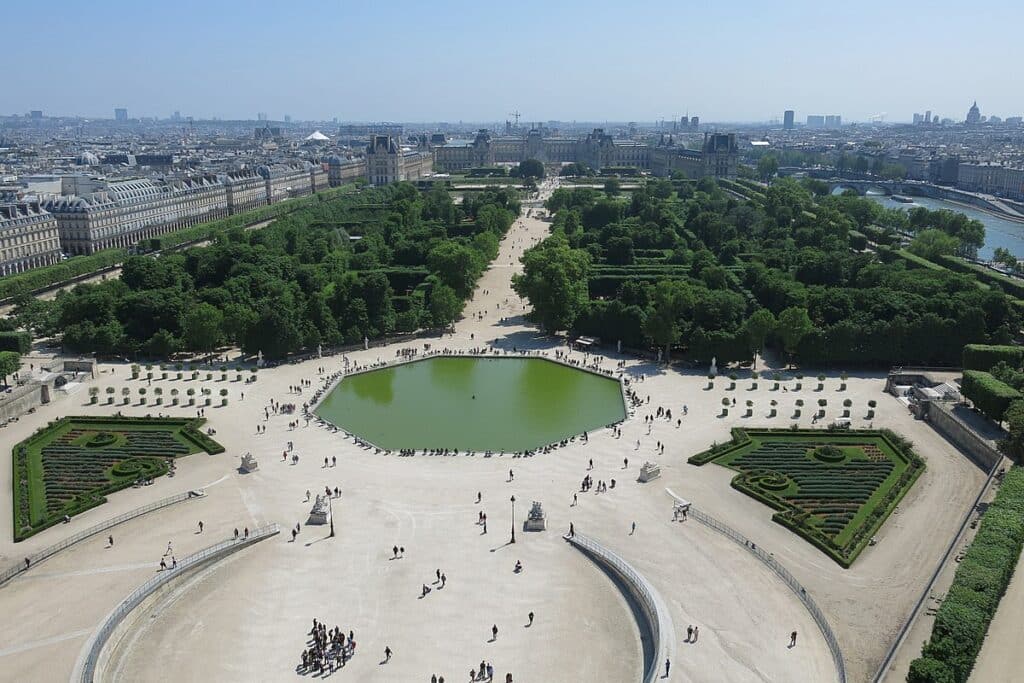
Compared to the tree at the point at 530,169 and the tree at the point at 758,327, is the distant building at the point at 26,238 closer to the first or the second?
the tree at the point at 758,327

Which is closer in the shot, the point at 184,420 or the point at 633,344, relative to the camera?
the point at 184,420

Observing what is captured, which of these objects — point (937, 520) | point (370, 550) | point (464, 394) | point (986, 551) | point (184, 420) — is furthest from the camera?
point (464, 394)

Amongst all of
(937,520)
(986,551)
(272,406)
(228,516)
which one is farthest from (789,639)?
(272,406)

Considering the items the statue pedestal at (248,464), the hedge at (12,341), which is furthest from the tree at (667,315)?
the hedge at (12,341)

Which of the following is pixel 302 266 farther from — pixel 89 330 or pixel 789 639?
pixel 789 639

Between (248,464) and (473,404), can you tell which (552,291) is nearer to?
(473,404)

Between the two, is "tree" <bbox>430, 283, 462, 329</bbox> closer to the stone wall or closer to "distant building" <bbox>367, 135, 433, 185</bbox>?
the stone wall

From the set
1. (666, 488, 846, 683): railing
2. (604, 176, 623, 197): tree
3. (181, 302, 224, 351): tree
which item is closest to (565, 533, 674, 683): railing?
(666, 488, 846, 683): railing
